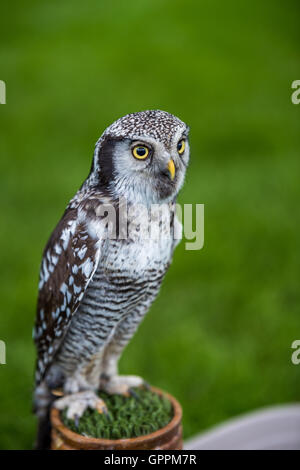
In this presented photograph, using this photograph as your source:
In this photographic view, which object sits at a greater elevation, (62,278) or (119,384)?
(62,278)

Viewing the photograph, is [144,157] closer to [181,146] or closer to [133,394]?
[181,146]

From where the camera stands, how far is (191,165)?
13.1 feet

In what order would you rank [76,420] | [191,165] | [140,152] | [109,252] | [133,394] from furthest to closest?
[191,165] → [133,394] → [76,420] → [109,252] → [140,152]

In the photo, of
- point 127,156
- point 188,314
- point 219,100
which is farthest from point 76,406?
point 219,100

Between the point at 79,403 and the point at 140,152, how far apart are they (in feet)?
2.60

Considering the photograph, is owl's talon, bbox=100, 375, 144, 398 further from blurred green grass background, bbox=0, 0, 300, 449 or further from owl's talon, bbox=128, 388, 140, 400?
blurred green grass background, bbox=0, 0, 300, 449

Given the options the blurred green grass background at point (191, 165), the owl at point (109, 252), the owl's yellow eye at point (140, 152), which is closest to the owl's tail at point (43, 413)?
the owl at point (109, 252)

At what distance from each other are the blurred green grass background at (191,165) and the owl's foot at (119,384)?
0.81 m

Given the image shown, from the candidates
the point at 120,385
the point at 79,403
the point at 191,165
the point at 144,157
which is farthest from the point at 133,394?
the point at 191,165

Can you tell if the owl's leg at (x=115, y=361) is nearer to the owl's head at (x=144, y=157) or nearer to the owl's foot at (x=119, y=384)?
the owl's foot at (x=119, y=384)

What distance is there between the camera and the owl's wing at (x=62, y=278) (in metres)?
1.33

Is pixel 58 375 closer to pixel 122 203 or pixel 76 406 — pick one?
pixel 76 406

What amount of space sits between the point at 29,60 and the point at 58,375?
150 inches

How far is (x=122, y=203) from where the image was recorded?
129 cm
